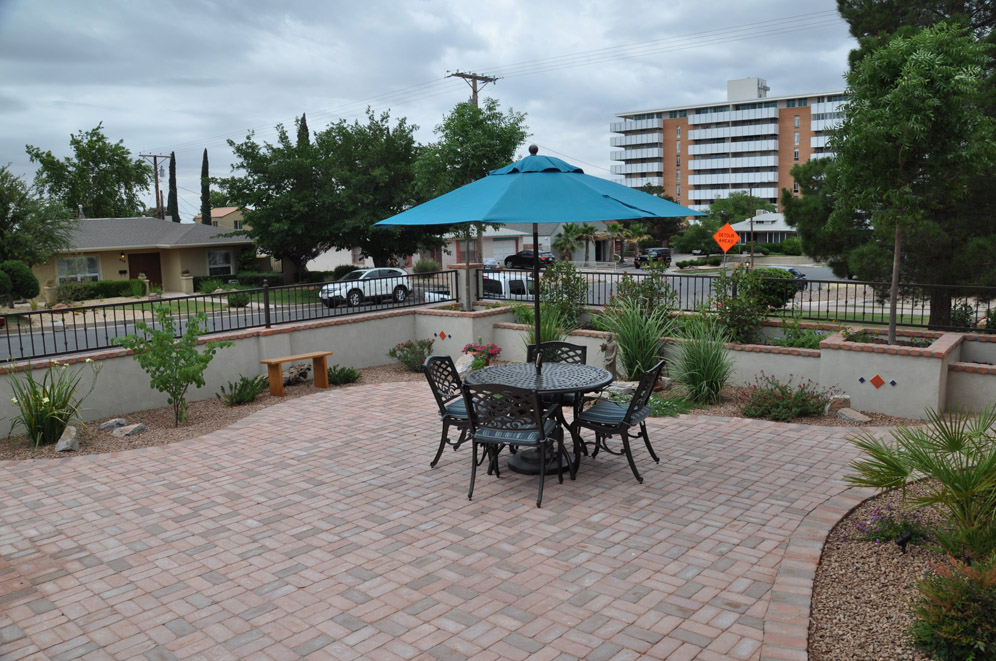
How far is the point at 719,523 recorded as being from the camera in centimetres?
559

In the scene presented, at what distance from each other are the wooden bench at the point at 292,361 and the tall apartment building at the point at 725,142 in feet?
276

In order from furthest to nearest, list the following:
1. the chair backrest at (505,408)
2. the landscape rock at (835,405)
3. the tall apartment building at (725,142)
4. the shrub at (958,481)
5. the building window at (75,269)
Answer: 1. the tall apartment building at (725,142)
2. the building window at (75,269)
3. the landscape rock at (835,405)
4. the chair backrest at (505,408)
5. the shrub at (958,481)

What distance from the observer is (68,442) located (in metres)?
7.99

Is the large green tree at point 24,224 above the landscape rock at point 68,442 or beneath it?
above

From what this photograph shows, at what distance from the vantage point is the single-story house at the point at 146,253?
34.0 metres

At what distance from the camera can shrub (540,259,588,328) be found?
41.3 feet

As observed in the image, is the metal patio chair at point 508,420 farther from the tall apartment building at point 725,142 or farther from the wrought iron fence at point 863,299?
the tall apartment building at point 725,142

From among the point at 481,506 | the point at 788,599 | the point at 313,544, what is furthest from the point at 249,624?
the point at 788,599

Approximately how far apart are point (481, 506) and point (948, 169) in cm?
672

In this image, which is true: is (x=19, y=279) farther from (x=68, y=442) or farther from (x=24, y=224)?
(x=68, y=442)

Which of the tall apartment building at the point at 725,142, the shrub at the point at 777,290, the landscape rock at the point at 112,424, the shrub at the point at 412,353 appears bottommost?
the landscape rock at the point at 112,424

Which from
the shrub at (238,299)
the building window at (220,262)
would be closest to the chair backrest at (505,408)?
the shrub at (238,299)

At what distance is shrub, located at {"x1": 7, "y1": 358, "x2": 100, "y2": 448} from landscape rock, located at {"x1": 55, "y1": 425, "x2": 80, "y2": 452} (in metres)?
0.21

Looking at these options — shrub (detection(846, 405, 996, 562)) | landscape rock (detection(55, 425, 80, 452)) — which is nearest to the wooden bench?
landscape rock (detection(55, 425, 80, 452))
